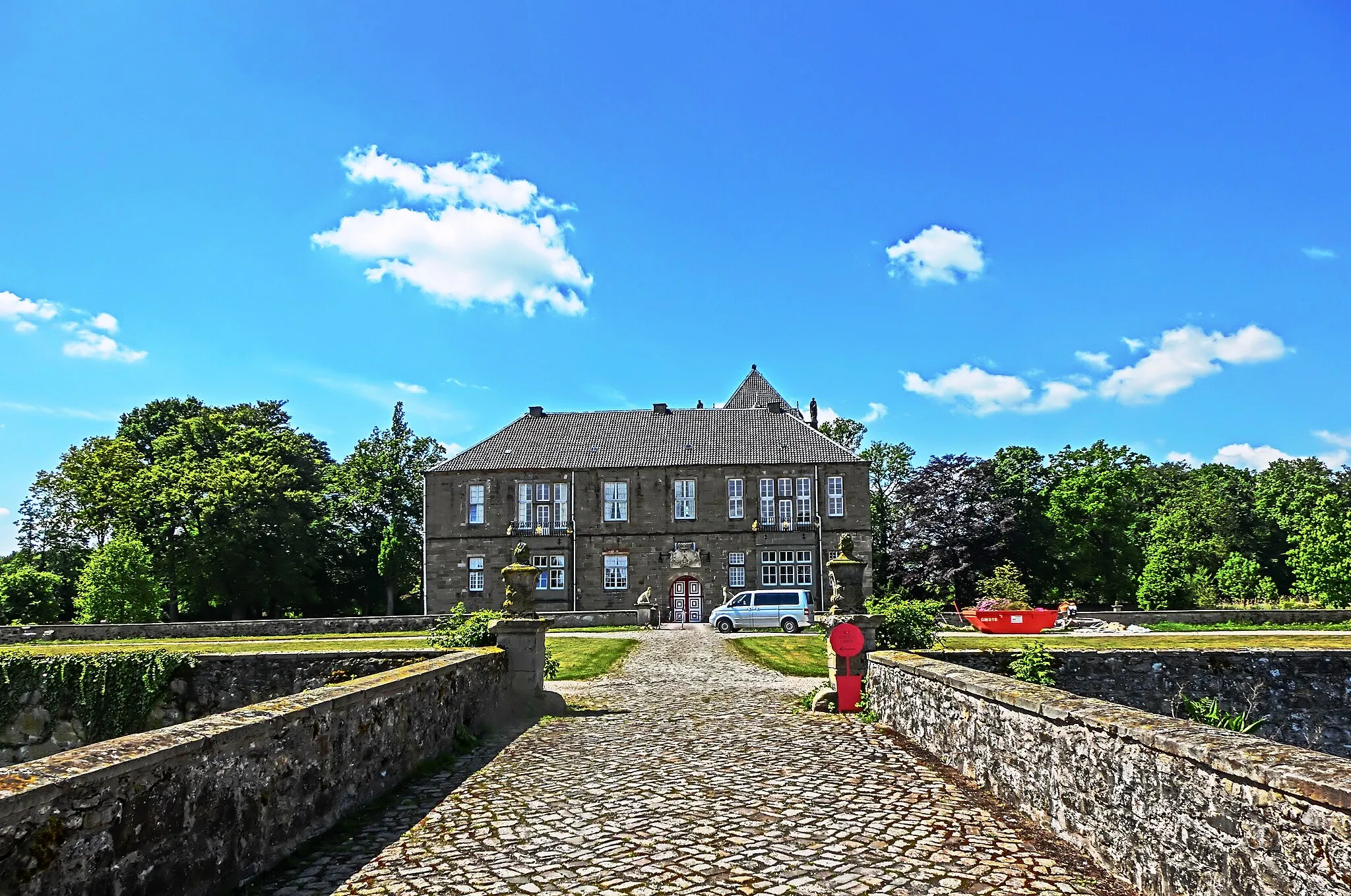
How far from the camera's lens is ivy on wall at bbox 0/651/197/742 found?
45.0ft

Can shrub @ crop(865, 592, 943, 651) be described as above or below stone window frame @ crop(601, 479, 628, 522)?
below

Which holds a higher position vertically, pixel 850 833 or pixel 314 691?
pixel 314 691

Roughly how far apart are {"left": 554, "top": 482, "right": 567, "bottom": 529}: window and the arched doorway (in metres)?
6.11

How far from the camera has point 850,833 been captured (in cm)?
628

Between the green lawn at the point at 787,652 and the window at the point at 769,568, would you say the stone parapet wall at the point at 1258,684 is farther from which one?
the window at the point at 769,568

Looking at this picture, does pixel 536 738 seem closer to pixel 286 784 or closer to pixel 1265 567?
pixel 286 784

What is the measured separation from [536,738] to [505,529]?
1412 inches

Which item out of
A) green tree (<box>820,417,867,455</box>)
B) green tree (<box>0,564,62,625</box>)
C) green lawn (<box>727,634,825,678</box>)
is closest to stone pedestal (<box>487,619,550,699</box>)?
green lawn (<box>727,634,825,678</box>)

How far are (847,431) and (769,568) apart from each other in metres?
29.2

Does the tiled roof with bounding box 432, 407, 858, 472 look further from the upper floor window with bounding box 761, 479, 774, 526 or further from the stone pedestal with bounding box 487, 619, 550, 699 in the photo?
the stone pedestal with bounding box 487, 619, 550, 699

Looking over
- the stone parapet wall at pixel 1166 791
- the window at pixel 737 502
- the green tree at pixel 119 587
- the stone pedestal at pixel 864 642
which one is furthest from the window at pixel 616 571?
the stone parapet wall at pixel 1166 791

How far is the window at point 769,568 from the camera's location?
4472 cm

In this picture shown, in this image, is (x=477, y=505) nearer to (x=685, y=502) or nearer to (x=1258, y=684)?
(x=685, y=502)

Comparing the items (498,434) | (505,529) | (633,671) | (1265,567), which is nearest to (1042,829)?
(633,671)
